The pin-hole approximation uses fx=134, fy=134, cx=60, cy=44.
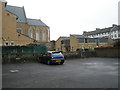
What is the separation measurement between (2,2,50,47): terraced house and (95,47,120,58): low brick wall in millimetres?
14738

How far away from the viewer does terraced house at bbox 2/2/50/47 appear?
26.8m

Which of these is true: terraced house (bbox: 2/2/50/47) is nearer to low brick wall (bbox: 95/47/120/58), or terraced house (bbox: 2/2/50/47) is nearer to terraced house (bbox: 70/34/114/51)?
terraced house (bbox: 70/34/114/51)

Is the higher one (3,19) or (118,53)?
(3,19)

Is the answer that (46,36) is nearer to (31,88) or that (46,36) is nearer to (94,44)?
(94,44)

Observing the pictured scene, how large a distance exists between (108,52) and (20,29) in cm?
2719

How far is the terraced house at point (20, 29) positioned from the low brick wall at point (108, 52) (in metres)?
14.7

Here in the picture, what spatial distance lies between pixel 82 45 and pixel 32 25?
20945 millimetres

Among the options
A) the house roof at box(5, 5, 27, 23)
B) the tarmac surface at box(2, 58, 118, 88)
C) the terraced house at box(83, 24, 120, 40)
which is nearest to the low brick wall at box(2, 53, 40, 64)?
the tarmac surface at box(2, 58, 118, 88)

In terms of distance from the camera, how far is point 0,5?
2508 centimetres

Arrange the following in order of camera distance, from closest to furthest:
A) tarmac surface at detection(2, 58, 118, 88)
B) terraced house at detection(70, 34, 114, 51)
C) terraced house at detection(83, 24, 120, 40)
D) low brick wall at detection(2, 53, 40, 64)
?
tarmac surface at detection(2, 58, 118, 88) → low brick wall at detection(2, 53, 40, 64) → terraced house at detection(70, 34, 114, 51) → terraced house at detection(83, 24, 120, 40)

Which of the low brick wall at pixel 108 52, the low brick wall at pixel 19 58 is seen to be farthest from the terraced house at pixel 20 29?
the low brick wall at pixel 108 52

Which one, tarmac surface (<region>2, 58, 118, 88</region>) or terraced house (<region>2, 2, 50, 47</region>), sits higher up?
terraced house (<region>2, 2, 50, 47</region>)

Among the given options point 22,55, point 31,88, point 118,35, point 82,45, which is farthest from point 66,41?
point 31,88

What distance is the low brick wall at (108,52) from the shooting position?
27.1m
